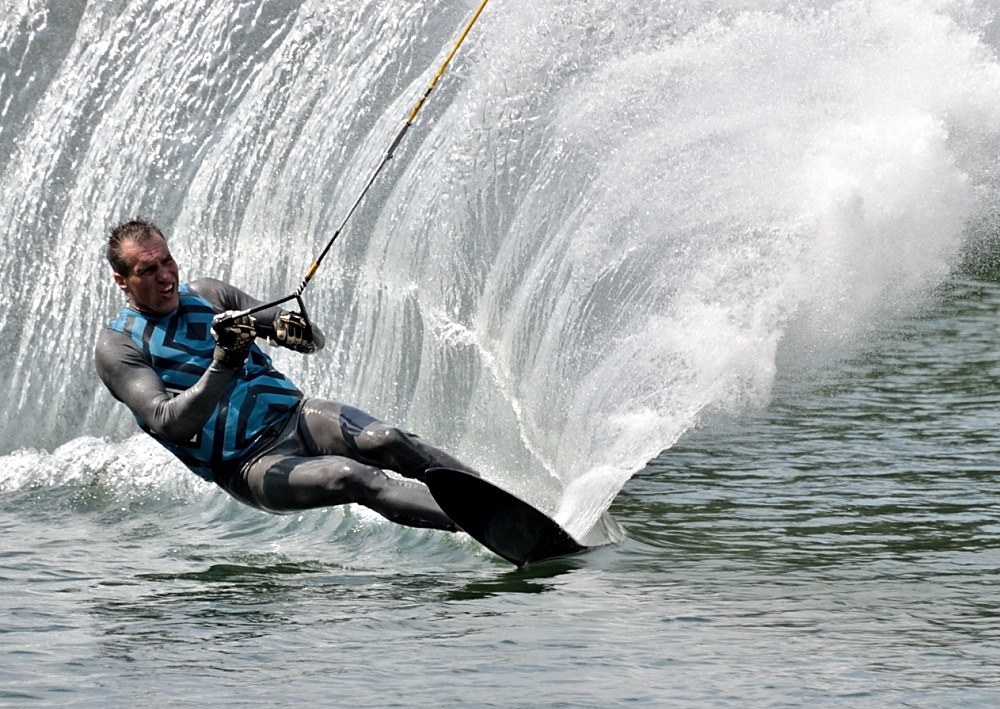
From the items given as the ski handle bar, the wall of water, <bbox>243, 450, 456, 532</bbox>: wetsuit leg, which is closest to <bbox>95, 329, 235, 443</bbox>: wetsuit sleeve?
the ski handle bar

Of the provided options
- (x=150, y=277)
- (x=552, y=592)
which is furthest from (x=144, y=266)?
(x=552, y=592)

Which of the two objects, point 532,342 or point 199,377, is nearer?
point 199,377

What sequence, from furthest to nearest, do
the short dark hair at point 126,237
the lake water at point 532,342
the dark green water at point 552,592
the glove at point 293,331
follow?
the short dark hair at point 126,237 → the glove at point 293,331 → the lake water at point 532,342 → the dark green water at point 552,592

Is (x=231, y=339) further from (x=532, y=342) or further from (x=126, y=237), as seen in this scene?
(x=532, y=342)

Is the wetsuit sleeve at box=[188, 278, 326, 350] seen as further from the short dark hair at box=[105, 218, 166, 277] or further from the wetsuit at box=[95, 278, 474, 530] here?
the short dark hair at box=[105, 218, 166, 277]

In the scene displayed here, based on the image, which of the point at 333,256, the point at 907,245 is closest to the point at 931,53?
the point at 907,245

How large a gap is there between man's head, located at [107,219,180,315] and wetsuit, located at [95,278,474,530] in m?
0.09

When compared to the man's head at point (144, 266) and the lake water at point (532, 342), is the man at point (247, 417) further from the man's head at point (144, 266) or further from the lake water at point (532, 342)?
the lake water at point (532, 342)

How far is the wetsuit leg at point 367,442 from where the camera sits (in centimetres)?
612

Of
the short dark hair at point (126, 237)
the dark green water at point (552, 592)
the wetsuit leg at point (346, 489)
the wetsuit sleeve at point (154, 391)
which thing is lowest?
the dark green water at point (552, 592)

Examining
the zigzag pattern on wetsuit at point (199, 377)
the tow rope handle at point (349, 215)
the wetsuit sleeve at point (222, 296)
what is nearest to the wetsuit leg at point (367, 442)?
the zigzag pattern on wetsuit at point (199, 377)

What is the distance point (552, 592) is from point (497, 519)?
364 mm

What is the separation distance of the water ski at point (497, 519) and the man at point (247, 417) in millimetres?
106

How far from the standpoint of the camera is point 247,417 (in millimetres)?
6160
